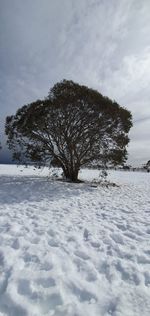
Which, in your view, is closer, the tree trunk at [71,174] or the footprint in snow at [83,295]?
the footprint in snow at [83,295]

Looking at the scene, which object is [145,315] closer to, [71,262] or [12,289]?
[71,262]

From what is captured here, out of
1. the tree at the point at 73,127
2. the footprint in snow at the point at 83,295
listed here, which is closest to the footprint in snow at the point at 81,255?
the footprint in snow at the point at 83,295

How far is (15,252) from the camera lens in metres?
3.94

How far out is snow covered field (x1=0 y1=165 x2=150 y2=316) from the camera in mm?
2686

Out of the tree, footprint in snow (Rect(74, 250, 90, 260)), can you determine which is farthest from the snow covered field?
the tree

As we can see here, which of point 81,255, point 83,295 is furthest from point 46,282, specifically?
point 81,255

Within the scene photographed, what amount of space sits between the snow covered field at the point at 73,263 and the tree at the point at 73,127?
9.23m

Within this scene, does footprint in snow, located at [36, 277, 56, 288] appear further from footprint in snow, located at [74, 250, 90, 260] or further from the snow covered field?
footprint in snow, located at [74, 250, 90, 260]

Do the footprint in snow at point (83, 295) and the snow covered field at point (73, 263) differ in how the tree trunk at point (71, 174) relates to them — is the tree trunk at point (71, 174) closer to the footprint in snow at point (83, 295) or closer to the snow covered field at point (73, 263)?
the snow covered field at point (73, 263)

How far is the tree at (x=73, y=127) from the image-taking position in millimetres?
14531

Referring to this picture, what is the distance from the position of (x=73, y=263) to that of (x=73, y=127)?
1224 centimetres

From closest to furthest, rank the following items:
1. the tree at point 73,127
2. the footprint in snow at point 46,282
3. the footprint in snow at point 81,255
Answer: the footprint in snow at point 46,282
the footprint in snow at point 81,255
the tree at point 73,127

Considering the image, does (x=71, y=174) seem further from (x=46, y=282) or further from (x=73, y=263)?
(x=46, y=282)

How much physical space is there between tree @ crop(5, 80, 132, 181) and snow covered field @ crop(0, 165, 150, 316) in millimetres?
9230
